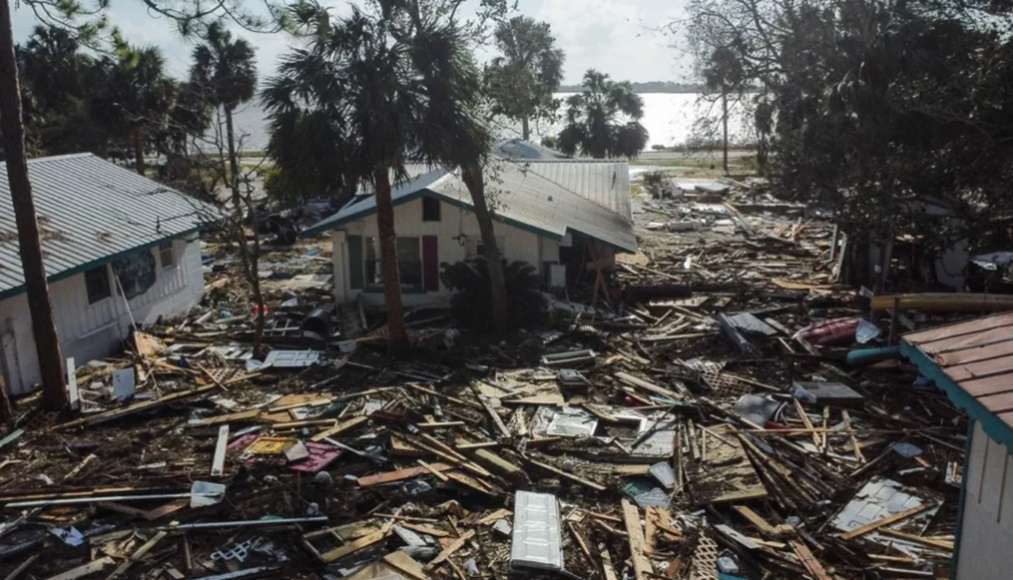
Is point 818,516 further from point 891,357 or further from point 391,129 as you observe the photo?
point 391,129

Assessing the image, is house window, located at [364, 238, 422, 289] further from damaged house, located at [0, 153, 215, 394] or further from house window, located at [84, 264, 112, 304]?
house window, located at [84, 264, 112, 304]

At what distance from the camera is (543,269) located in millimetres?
22797

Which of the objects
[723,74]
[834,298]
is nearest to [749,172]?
[723,74]

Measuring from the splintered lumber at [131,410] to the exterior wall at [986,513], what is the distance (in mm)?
13465

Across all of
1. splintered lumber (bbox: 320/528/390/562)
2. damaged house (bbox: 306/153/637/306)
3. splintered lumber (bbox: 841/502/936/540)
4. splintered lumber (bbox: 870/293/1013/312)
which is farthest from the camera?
damaged house (bbox: 306/153/637/306)

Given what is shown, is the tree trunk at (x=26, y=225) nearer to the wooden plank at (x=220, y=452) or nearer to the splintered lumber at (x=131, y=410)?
the splintered lumber at (x=131, y=410)

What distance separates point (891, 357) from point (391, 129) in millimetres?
11487

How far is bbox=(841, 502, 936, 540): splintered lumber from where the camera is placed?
1013 cm

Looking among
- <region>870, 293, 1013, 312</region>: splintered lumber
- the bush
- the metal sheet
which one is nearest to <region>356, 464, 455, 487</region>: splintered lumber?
the metal sheet

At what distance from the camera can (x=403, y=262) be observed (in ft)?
73.9

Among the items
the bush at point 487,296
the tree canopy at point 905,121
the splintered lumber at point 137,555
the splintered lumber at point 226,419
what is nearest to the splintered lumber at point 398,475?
the splintered lumber at point 137,555

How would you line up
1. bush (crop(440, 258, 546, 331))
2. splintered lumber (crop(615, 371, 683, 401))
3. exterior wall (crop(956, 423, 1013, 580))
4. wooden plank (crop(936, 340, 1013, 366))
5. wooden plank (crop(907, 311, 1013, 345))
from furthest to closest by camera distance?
bush (crop(440, 258, 546, 331)) < splintered lumber (crop(615, 371, 683, 401)) < wooden plank (crop(907, 311, 1013, 345)) < wooden plank (crop(936, 340, 1013, 366)) < exterior wall (crop(956, 423, 1013, 580))

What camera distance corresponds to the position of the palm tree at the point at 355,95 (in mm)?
15531

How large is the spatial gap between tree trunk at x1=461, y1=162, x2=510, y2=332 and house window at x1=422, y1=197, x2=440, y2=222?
2304 mm
